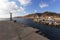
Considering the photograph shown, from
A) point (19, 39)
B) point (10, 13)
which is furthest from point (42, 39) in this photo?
point (10, 13)

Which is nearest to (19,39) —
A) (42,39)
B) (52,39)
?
(42,39)

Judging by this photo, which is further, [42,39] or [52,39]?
[52,39]

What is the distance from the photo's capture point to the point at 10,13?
4362cm

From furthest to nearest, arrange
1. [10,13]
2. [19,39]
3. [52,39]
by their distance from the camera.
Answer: [10,13], [52,39], [19,39]

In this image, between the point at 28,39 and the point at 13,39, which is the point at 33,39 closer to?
the point at 28,39

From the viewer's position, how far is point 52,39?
30.4 meters

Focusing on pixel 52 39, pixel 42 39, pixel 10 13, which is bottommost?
pixel 52 39

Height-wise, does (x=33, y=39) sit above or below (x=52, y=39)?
above

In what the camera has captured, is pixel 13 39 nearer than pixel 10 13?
Yes

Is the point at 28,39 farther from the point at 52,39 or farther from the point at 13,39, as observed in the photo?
the point at 52,39

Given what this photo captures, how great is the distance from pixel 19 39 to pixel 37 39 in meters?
2.53

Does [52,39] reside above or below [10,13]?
below

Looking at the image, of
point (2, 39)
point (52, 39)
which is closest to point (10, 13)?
point (52, 39)

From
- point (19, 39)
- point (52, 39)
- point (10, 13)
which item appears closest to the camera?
point (19, 39)
